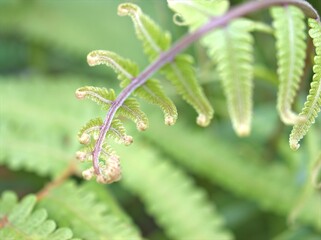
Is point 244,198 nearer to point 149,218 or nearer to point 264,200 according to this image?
point 264,200

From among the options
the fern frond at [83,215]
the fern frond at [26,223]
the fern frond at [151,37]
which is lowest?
the fern frond at [26,223]

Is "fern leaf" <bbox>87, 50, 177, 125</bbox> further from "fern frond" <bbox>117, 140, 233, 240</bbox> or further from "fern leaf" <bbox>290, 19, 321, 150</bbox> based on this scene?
"fern frond" <bbox>117, 140, 233, 240</bbox>

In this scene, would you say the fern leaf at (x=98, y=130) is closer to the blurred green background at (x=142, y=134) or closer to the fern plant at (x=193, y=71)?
the fern plant at (x=193, y=71)

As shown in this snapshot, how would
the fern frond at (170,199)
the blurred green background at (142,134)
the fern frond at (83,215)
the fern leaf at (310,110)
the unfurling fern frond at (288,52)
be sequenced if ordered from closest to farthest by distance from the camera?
the fern leaf at (310,110)
the unfurling fern frond at (288,52)
the fern frond at (83,215)
the fern frond at (170,199)
the blurred green background at (142,134)

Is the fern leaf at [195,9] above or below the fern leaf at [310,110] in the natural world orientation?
above

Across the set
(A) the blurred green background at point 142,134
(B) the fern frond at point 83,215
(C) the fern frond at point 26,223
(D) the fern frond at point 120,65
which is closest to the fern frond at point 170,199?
(A) the blurred green background at point 142,134

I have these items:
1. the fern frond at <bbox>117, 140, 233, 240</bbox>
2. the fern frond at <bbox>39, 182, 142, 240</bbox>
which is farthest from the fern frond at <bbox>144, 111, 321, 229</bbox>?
the fern frond at <bbox>39, 182, 142, 240</bbox>

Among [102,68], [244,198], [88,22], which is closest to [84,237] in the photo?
[244,198]
